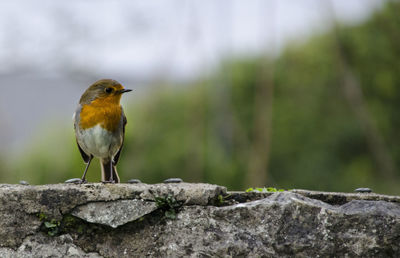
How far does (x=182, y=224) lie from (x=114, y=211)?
31 centimetres

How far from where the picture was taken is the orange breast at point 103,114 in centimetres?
415

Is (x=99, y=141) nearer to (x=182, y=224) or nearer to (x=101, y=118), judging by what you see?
(x=101, y=118)

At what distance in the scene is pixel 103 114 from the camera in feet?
13.7

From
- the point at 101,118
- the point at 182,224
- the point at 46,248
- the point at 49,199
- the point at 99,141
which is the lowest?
the point at 46,248

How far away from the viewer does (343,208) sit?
282 centimetres

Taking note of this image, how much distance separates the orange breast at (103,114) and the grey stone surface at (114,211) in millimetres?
1413

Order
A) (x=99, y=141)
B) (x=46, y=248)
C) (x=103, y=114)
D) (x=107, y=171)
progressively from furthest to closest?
1. (x=107, y=171)
2. (x=99, y=141)
3. (x=103, y=114)
4. (x=46, y=248)

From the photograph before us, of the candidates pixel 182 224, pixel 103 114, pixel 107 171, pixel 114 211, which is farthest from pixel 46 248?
pixel 107 171

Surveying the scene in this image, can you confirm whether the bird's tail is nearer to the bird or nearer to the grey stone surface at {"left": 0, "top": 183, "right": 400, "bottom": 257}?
the bird

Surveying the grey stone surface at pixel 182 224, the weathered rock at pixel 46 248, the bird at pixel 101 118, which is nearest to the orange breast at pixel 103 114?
the bird at pixel 101 118

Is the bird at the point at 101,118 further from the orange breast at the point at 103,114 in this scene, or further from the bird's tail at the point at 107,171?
the bird's tail at the point at 107,171

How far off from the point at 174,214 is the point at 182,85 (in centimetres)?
1311

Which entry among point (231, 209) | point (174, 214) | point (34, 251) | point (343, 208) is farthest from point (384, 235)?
point (34, 251)

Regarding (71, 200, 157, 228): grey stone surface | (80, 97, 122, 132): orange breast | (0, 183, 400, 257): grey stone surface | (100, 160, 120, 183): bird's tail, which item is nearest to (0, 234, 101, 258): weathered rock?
(0, 183, 400, 257): grey stone surface
